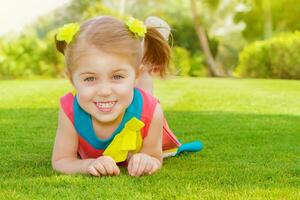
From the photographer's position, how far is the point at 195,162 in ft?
14.1

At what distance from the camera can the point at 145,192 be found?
10.6ft

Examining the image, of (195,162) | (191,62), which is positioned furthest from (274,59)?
(195,162)

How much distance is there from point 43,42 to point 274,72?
832cm

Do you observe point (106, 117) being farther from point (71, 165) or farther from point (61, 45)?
point (61, 45)

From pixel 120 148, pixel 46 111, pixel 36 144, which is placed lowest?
pixel 46 111

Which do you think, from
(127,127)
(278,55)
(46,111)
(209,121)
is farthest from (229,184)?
(278,55)

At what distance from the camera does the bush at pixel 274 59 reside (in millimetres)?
22375

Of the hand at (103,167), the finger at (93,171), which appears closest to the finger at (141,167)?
the hand at (103,167)

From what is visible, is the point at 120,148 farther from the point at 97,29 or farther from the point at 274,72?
the point at 274,72

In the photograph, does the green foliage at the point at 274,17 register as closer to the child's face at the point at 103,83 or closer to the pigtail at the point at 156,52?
the pigtail at the point at 156,52

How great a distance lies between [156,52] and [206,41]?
2647 cm

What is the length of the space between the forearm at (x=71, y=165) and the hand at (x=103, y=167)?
9 cm

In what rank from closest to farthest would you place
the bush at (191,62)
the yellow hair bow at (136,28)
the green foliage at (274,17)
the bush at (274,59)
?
1. the yellow hair bow at (136,28)
2. the bush at (274,59)
3. the bush at (191,62)
4. the green foliage at (274,17)

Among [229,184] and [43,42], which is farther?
[43,42]
